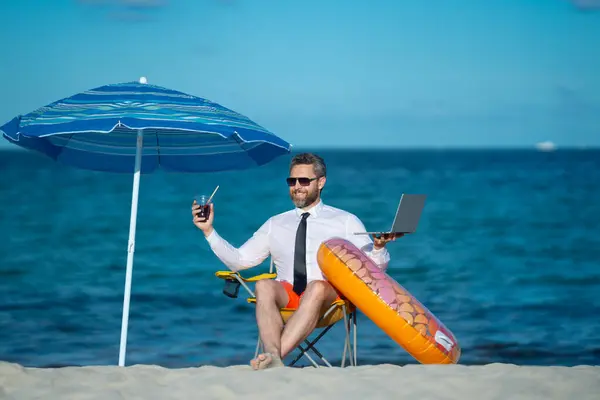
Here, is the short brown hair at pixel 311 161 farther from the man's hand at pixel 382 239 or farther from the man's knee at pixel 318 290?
the man's knee at pixel 318 290

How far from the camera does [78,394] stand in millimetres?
4082

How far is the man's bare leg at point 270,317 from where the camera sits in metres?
4.64

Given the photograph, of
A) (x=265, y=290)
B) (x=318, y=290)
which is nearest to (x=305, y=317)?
(x=318, y=290)

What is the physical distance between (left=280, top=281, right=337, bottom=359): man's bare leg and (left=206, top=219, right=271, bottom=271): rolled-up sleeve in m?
0.52

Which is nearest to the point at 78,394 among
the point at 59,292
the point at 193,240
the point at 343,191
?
the point at 59,292

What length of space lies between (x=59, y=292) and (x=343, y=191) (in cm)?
2408

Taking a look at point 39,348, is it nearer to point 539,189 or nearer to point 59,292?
point 59,292

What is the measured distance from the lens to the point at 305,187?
5172 mm

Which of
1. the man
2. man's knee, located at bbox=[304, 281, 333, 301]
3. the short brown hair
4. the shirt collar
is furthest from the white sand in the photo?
the short brown hair

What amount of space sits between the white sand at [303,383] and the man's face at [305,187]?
3.43 feet

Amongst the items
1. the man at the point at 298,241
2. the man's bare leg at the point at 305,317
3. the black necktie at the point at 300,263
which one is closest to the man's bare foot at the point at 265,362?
the man's bare leg at the point at 305,317

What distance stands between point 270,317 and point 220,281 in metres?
7.14

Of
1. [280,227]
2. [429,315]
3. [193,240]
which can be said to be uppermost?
[280,227]

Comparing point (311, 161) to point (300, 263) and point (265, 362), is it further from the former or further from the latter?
point (265, 362)
